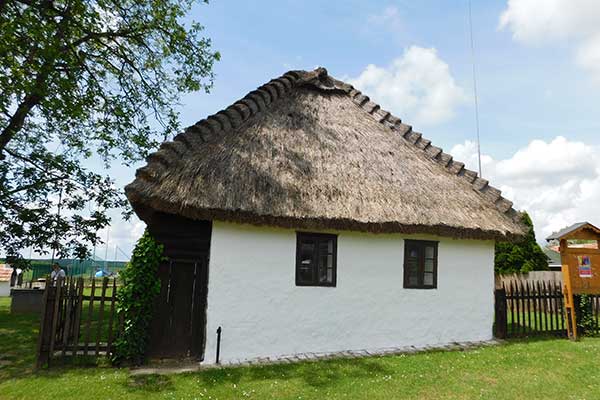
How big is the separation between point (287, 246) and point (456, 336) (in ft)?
16.1

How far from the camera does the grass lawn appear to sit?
213 inches

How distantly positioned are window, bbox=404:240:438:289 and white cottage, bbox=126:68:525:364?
0.09 feet

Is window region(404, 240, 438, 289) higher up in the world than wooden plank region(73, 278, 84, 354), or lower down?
higher up

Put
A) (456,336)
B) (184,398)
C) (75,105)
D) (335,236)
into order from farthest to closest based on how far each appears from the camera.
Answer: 1. (75,105)
2. (456,336)
3. (335,236)
4. (184,398)

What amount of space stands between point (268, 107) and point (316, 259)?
15.6 feet

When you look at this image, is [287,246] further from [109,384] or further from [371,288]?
[109,384]

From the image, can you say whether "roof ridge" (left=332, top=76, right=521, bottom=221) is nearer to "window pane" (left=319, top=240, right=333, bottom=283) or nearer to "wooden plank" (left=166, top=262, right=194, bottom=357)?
"window pane" (left=319, top=240, right=333, bottom=283)

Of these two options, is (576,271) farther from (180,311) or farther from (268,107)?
(180,311)

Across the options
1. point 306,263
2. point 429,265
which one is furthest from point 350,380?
point 429,265

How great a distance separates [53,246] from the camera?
12.9m

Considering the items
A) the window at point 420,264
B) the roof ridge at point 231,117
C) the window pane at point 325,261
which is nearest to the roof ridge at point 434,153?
the roof ridge at point 231,117

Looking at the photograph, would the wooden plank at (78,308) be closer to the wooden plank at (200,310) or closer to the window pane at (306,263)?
the wooden plank at (200,310)

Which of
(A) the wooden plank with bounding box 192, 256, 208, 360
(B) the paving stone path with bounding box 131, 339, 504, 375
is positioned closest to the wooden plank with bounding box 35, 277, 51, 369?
(B) the paving stone path with bounding box 131, 339, 504, 375

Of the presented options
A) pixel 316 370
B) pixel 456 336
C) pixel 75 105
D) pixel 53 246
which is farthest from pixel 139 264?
pixel 53 246
